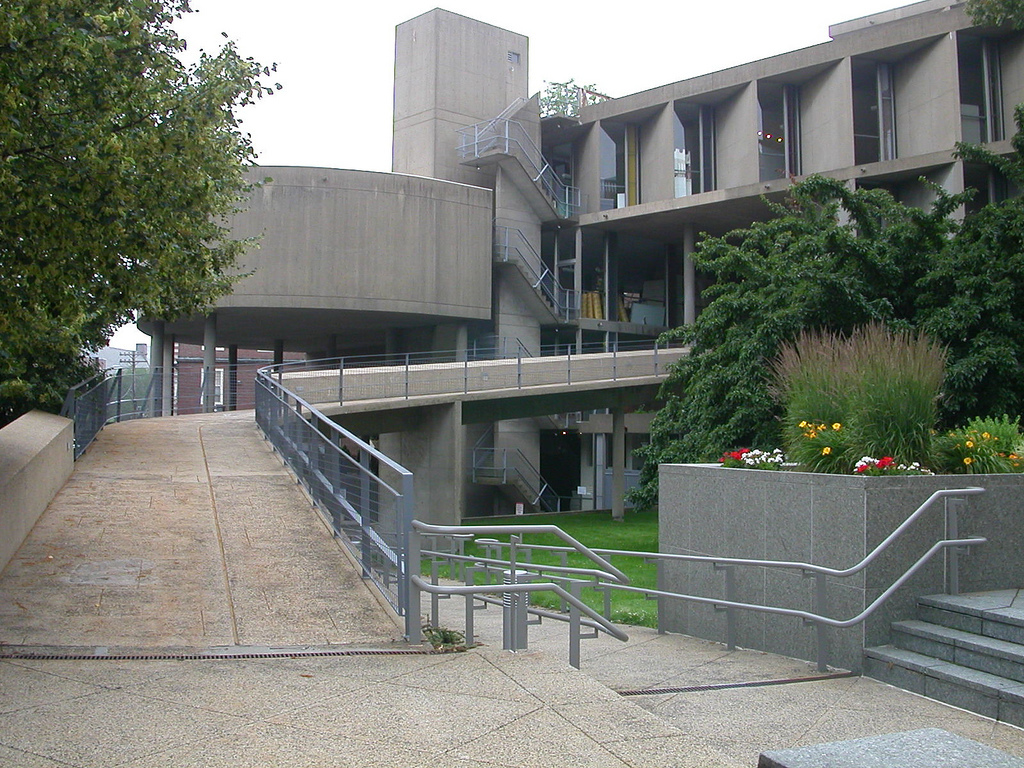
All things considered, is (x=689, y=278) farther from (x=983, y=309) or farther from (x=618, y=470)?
(x=983, y=309)

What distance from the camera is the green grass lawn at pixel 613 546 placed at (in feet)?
43.1

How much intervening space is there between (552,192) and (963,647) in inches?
1296

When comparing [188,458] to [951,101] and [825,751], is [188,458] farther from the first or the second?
[951,101]

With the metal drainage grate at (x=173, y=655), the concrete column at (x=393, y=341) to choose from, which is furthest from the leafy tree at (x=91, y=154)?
the concrete column at (x=393, y=341)

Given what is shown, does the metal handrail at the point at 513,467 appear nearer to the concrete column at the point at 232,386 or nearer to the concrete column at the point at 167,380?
the concrete column at the point at 232,386

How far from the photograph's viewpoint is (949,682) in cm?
684

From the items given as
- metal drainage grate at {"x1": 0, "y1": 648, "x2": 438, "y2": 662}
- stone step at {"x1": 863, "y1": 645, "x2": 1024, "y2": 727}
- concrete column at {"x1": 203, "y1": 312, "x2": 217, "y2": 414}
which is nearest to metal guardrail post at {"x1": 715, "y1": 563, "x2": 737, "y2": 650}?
stone step at {"x1": 863, "y1": 645, "x2": 1024, "y2": 727}

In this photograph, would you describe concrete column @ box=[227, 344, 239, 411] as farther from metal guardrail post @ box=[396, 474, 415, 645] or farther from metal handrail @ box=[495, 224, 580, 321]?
metal guardrail post @ box=[396, 474, 415, 645]

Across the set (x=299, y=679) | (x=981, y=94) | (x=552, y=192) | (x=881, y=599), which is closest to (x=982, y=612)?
(x=881, y=599)

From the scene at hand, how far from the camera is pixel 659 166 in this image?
37031 mm

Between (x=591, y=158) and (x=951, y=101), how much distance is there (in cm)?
1377

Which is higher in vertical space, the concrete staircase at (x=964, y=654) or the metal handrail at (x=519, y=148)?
the metal handrail at (x=519, y=148)

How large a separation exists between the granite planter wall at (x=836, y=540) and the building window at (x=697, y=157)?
28.2 m

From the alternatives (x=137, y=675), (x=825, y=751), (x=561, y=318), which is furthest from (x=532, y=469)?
(x=825, y=751)
